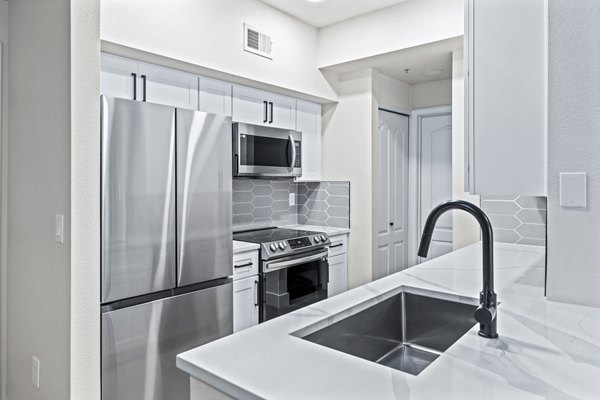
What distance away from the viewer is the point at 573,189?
1271 mm

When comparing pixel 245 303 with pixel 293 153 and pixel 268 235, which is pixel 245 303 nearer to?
pixel 268 235

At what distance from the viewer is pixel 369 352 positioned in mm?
1403

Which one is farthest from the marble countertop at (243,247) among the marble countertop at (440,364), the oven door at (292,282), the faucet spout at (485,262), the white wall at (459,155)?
the faucet spout at (485,262)

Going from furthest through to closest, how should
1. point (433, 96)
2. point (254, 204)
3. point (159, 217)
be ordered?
point (433, 96)
point (254, 204)
point (159, 217)

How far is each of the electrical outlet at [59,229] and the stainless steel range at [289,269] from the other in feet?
4.32

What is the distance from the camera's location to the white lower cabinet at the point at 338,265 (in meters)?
3.62

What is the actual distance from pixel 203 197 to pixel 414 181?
281 cm

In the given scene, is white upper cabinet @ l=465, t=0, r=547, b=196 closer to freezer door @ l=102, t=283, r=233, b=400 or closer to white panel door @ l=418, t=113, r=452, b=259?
freezer door @ l=102, t=283, r=233, b=400

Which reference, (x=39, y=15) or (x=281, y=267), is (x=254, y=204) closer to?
(x=281, y=267)

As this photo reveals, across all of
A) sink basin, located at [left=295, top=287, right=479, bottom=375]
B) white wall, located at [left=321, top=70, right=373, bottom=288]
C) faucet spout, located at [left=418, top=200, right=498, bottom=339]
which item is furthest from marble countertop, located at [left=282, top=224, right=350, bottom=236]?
faucet spout, located at [left=418, top=200, right=498, bottom=339]

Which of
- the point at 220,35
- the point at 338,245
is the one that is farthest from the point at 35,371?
the point at 338,245

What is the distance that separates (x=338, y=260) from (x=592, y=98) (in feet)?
8.84

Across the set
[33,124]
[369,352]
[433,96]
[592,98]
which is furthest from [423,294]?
[433,96]

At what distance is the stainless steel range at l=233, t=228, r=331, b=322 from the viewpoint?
113 inches
